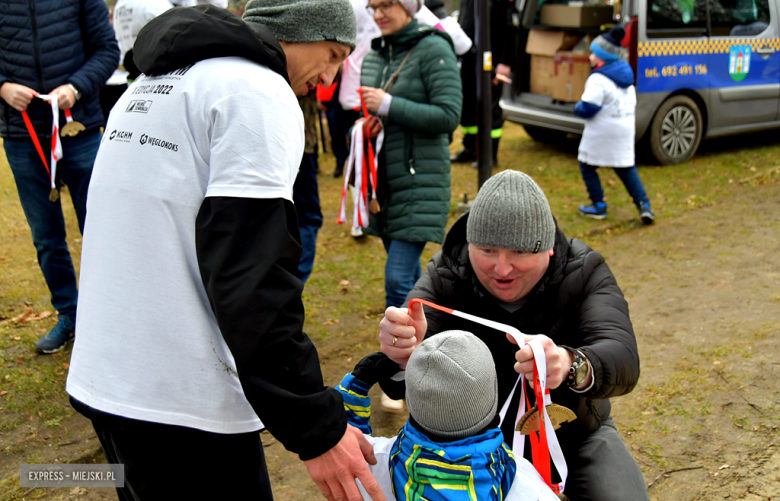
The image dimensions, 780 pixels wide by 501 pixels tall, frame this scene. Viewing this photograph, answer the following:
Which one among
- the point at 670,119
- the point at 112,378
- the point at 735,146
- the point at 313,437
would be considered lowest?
the point at 735,146

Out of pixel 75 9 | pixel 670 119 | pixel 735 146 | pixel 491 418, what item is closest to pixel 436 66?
pixel 75 9

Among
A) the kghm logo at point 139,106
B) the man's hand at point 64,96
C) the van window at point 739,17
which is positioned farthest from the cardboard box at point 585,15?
the kghm logo at point 139,106

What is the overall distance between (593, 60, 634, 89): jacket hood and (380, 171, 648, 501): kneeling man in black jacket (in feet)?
14.3

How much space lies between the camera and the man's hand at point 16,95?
144 inches

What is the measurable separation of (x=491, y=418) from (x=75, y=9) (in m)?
3.47

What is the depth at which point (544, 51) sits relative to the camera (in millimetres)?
8141

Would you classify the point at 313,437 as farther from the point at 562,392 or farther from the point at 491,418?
the point at 562,392

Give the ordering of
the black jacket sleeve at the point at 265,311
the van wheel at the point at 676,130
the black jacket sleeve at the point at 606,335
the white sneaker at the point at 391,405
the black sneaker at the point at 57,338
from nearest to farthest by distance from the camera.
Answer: the black jacket sleeve at the point at 265,311, the black jacket sleeve at the point at 606,335, the white sneaker at the point at 391,405, the black sneaker at the point at 57,338, the van wheel at the point at 676,130

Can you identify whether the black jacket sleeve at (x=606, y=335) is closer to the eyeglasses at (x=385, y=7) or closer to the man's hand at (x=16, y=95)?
the eyeglasses at (x=385, y=7)

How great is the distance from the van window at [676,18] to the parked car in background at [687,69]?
0.03ft

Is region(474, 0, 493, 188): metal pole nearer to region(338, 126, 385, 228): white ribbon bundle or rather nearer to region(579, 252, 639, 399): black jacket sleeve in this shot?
region(338, 126, 385, 228): white ribbon bundle

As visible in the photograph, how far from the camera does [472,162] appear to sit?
8547 millimetres

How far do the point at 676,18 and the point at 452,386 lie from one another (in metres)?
6.97

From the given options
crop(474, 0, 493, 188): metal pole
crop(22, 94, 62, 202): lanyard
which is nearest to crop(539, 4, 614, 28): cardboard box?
crop(474, 0, 493, 188): metal pole
